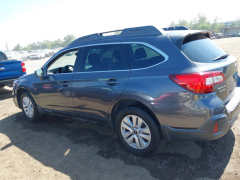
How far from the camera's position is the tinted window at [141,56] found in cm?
300

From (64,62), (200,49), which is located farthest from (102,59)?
(200,49)

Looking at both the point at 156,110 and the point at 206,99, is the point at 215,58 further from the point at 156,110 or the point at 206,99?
the point at 156,110

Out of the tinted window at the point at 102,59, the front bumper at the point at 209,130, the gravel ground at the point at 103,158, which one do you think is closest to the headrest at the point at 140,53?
the tinted window at the point at 102,59

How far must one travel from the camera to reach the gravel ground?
2.89 metres

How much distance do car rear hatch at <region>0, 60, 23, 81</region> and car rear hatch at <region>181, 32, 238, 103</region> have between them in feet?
23.8

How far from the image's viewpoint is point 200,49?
9.89ft

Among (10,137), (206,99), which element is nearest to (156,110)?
(206,99)

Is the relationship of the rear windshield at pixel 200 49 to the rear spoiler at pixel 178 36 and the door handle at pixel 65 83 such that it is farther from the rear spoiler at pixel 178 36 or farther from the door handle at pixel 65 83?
the door handle at pixel 65 83

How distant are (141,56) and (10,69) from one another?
22.3 ft

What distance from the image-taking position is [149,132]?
3.09 meters

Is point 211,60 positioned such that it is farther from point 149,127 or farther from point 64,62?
point 64,62

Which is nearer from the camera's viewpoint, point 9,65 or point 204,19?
point 9,65

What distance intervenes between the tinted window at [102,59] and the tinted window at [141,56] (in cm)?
16

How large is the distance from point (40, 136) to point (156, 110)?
8.84 ft
